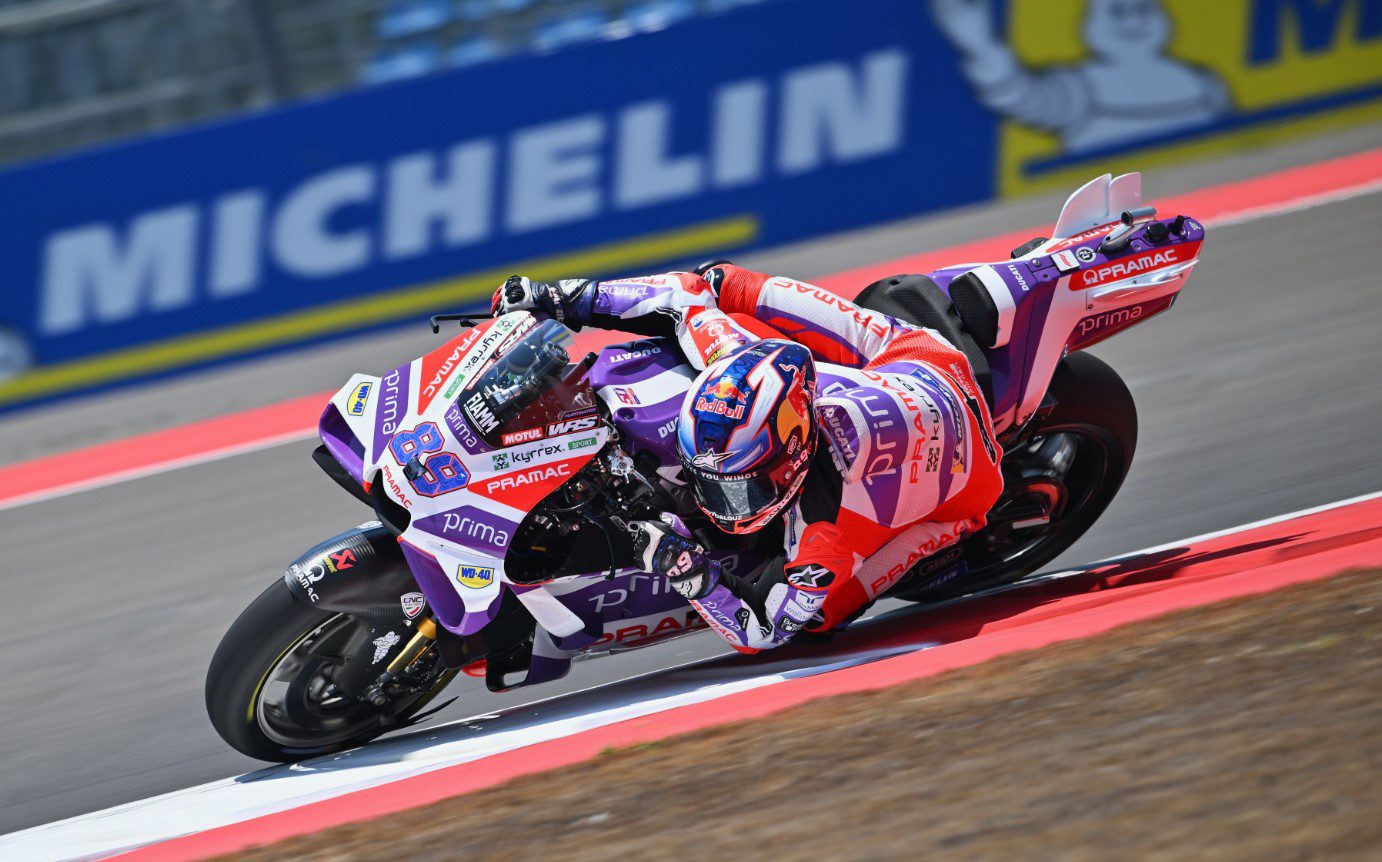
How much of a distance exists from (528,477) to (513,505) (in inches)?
3.5

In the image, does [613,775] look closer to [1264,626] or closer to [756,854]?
[756,854]

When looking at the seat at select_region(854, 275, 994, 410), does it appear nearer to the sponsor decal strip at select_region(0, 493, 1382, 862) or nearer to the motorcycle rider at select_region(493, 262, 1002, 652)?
the motorcycle rider at select_region(493, 262, 1002, 652)

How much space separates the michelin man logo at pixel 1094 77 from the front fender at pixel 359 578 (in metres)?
7.49

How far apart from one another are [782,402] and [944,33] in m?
7.24

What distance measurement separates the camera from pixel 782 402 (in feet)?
12.5

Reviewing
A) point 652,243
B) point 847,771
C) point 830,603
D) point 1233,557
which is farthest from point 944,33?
point 847,771

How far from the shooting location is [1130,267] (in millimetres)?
4680

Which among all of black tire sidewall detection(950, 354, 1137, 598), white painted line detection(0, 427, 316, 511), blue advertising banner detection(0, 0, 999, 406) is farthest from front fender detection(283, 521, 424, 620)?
blue advertising banner detection(0, 0, 999, 406)

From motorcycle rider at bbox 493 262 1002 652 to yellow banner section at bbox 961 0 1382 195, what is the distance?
6300 millimetres

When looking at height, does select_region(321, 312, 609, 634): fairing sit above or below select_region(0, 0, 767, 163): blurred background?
below

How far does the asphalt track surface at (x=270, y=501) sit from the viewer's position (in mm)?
4855

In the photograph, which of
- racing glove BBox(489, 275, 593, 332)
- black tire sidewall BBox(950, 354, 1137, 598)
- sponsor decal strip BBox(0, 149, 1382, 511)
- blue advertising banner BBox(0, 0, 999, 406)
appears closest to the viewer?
racing glove BBox(489, 275, 593, 332)

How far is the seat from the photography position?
179 inches

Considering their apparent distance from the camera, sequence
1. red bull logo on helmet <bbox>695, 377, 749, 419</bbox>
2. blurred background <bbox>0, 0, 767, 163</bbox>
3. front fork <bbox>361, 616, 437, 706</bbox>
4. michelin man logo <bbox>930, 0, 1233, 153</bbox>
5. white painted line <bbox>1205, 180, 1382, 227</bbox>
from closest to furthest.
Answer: red bull logo on helmet <bbox>695, 377, 749, 419</bbox> → front fork <bbox>361, 616, 437, 706</bbox> → white painted line <bbox>1205, 180, 1382, 227</bbox> → blurred background <bbox>0, 0, 767, 163</bbox> → michelin man logo <bbox>930, 0, 1233, 153</bbox>
